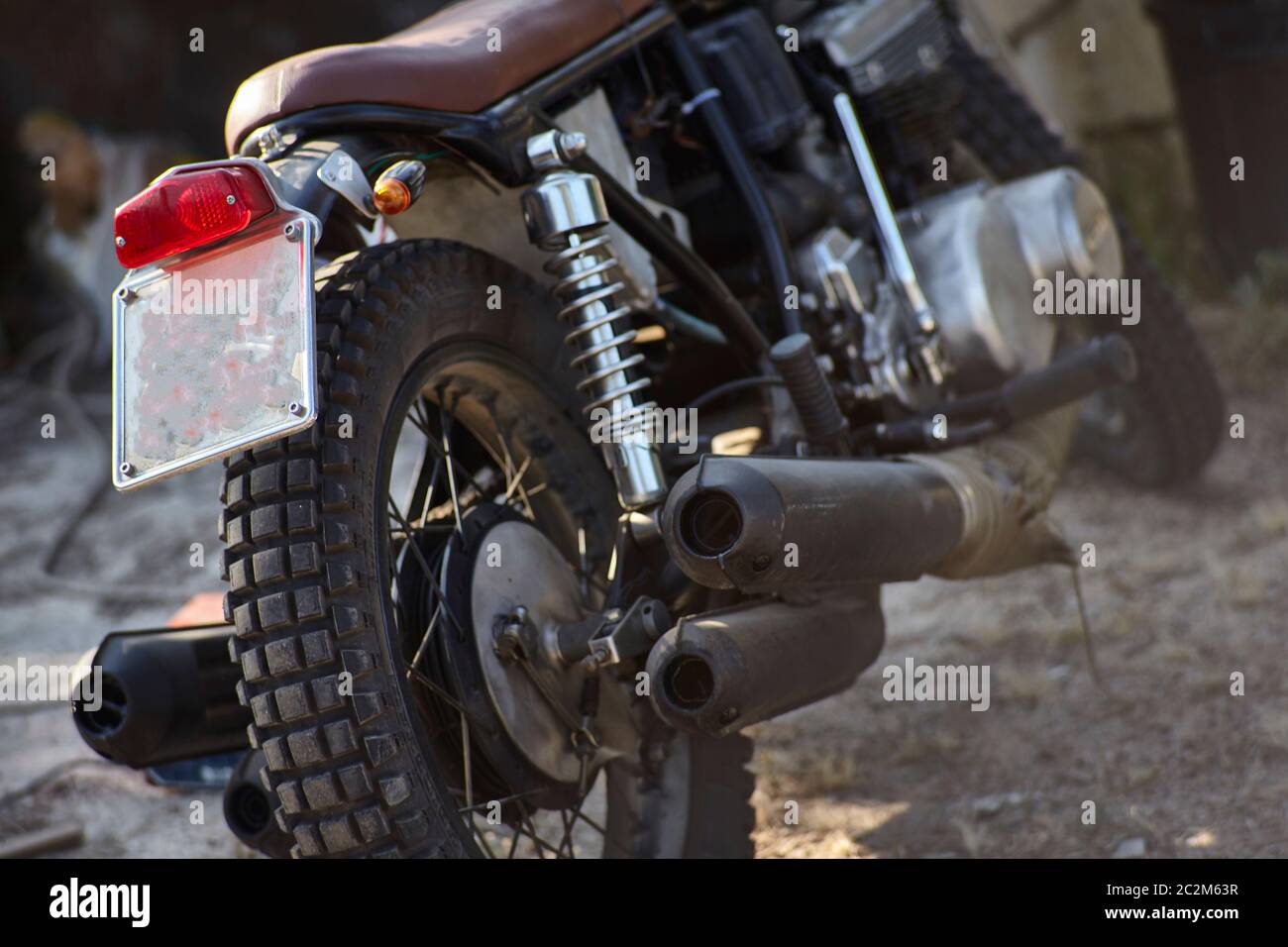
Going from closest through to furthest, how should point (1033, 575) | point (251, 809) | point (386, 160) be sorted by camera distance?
1. point (386, 160)
2. point (251, 809)
3. point (1033, 575)

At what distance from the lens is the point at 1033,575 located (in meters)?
3.87

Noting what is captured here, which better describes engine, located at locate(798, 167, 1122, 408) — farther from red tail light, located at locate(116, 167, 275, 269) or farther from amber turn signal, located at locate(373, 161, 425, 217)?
red tail light, located at locate(116, 167, 275, 269)

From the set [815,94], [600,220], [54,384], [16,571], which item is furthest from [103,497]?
[600,220]

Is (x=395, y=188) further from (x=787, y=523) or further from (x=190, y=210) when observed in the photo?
(x=787, y=523)

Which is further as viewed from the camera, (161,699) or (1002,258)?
(1002,258)

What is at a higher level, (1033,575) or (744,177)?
(744,177)

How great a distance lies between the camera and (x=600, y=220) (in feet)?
6.89

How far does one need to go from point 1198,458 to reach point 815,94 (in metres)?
1.78

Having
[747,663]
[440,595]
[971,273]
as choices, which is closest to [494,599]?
[440,595]

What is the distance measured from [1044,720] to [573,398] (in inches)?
53.7

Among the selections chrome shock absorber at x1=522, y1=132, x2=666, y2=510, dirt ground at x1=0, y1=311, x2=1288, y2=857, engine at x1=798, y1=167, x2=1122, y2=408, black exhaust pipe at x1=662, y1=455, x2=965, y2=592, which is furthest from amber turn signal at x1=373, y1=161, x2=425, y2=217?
dirt ground at x1=0, y1=311, x2=1288, y2=857

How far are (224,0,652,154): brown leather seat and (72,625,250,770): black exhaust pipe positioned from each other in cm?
78
